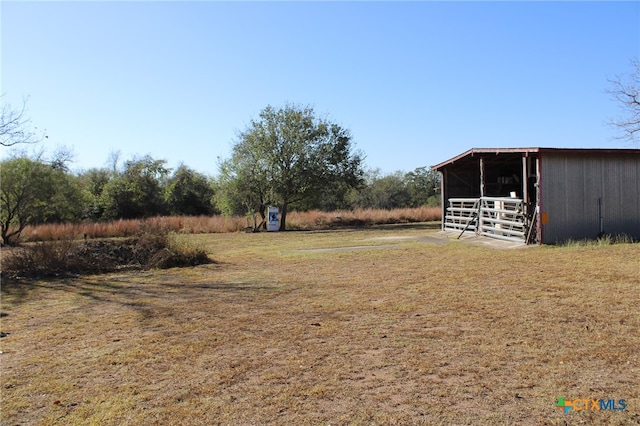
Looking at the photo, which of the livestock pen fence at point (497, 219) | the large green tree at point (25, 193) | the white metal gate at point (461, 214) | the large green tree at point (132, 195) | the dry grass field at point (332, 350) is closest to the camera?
the dry grass field at point (332, 350)

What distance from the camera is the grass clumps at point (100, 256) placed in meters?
12.6

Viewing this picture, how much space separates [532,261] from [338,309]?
21.6ft

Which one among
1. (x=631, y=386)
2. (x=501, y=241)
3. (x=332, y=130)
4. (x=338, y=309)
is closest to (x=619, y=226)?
(x=501, y=241)

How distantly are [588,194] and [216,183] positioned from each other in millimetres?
24165

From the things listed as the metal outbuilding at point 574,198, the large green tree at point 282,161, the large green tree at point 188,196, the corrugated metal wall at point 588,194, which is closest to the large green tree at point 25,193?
the large green tree at point 282,161

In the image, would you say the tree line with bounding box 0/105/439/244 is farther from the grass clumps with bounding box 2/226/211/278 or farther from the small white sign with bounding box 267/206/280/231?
the grass clumps with bounding box 2/226/211/278

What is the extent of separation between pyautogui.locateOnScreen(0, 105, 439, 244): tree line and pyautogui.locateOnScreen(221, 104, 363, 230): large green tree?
0.22ft

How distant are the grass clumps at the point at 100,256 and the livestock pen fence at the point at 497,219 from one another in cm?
1024

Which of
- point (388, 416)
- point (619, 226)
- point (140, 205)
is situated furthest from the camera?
point (140, 205)

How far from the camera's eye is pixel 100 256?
13656 mm

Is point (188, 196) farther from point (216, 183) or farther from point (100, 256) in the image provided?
point (100, 256)

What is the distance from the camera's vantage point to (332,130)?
34.7 m

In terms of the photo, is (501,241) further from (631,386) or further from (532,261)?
(631,386)

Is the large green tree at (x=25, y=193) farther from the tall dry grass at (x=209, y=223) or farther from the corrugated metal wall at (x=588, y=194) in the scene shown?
the corrugated metal wall at (x=588, y=194)
